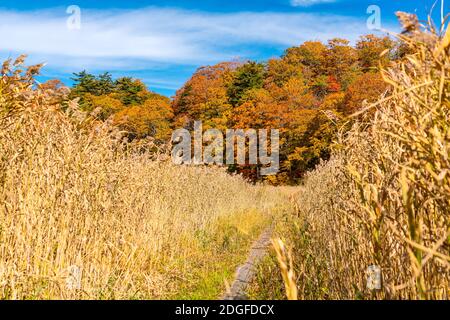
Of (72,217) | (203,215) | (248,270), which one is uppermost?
(72,217)

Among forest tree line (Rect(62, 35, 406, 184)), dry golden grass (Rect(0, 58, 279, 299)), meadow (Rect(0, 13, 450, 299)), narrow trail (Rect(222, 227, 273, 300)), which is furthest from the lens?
forest tree line (Rect(62, 35, 406, 184))

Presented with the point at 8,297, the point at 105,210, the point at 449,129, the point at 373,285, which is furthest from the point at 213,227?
the point at 449,129

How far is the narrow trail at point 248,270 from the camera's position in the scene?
4.82 metres

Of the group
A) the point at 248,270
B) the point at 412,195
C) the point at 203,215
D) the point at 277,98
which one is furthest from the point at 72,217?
the point at 277,98

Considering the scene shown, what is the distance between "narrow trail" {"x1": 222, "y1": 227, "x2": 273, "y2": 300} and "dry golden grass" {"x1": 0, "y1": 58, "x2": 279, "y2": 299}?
541 mm

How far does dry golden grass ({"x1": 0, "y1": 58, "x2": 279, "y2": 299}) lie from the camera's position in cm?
378

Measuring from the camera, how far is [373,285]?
244 cm

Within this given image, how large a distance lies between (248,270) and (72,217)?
2763mm

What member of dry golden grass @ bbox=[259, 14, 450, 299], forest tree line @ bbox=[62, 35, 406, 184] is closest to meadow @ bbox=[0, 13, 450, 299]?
dry golden grass @ bbox=[259, 14, 450, 299]

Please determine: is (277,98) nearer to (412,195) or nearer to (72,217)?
(72,217)

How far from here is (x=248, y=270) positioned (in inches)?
236

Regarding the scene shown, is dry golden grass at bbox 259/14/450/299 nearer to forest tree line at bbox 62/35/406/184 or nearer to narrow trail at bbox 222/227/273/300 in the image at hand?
narrow trail at bbox 222/227/273/300

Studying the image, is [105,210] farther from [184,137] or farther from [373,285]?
[184,137]

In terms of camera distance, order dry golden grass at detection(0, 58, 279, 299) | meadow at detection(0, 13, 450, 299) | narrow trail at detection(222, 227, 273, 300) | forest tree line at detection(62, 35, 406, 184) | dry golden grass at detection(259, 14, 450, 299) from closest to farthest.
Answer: dry golden grass at detection(259, 14, 450, 299) → meadow at detection(0, 13, 450, 299) → dry golden grass at detection(0, 58, 279, 299) → narrow trail at detection(222, 227, 273, 300) → forest tree line at detection(62, 35, 406, 184)
